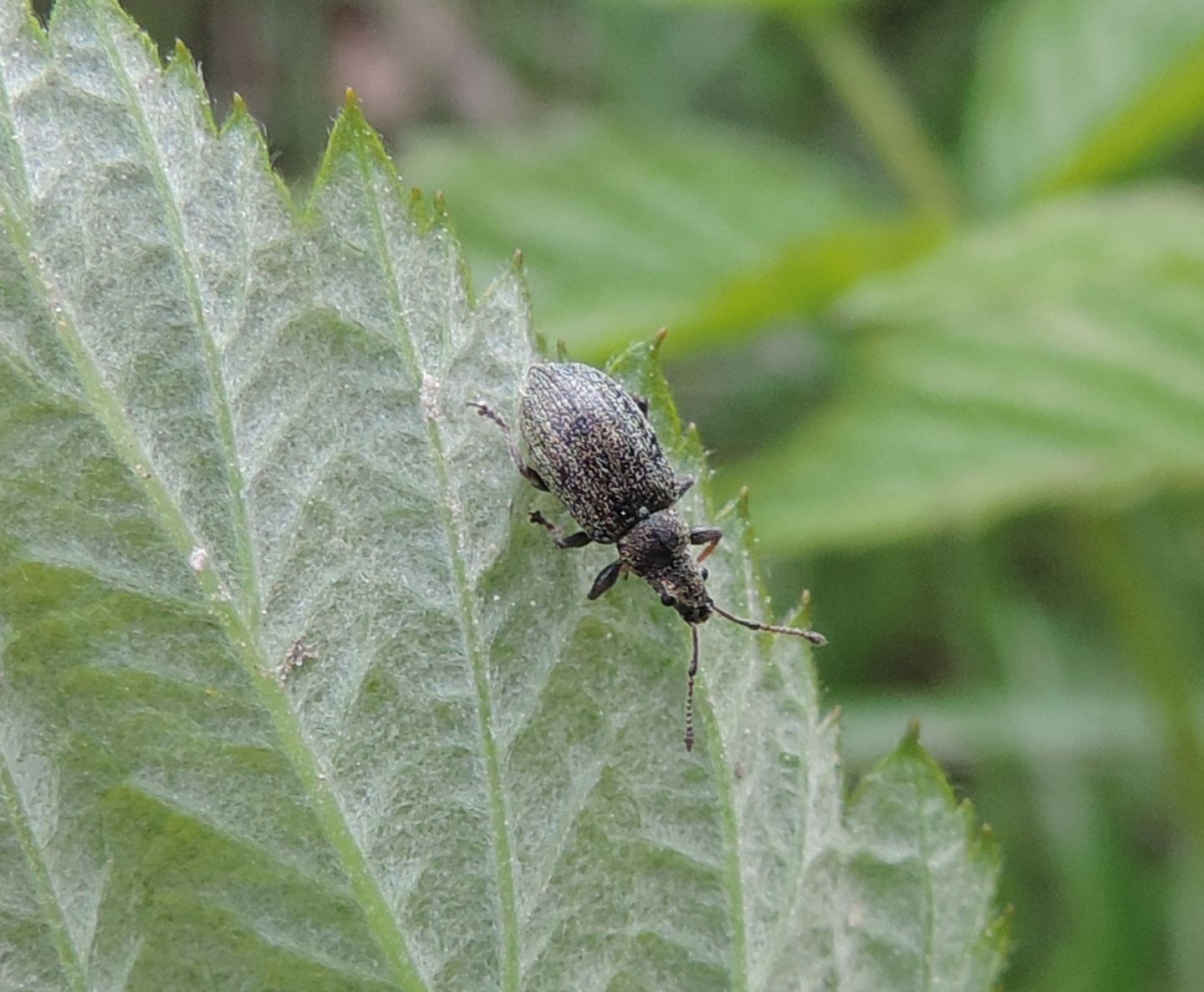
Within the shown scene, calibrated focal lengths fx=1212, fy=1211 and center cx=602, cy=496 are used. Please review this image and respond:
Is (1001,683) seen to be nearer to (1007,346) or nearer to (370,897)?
(1007,346)

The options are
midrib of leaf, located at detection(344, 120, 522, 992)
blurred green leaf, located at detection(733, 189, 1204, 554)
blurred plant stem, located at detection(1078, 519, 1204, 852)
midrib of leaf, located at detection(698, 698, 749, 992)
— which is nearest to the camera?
midrib of leaf, located at detection(344, 120, 522, 992)

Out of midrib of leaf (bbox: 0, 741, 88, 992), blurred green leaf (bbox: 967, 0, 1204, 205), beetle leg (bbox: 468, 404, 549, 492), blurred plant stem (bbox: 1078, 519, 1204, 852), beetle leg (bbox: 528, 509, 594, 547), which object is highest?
blurred green leaf (bbox: 967, 0, 1204, 205)

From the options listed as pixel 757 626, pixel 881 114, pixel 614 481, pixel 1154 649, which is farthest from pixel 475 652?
pixel 881 114

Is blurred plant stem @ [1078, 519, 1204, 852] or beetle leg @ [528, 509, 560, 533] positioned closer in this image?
beetle leg @ [528, 509, 560, 533]

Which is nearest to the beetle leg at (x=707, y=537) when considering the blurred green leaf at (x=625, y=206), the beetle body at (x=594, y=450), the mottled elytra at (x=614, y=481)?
the mottled elytra at (x=614, y=481)

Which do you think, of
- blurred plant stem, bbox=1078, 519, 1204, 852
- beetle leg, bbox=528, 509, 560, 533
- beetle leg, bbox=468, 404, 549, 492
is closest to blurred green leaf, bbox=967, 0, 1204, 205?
blurred plant stem, bbox=1078, 519, 1204, 852

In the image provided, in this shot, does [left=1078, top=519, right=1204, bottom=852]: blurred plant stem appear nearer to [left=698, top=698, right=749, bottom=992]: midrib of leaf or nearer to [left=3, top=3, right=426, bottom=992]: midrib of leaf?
[left=698, top=698, right=749, bottom=992]: midrib of leaf

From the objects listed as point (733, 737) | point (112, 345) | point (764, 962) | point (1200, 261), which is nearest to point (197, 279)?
point (112, 345)

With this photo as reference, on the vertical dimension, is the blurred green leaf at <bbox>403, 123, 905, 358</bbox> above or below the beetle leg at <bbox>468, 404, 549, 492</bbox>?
above
